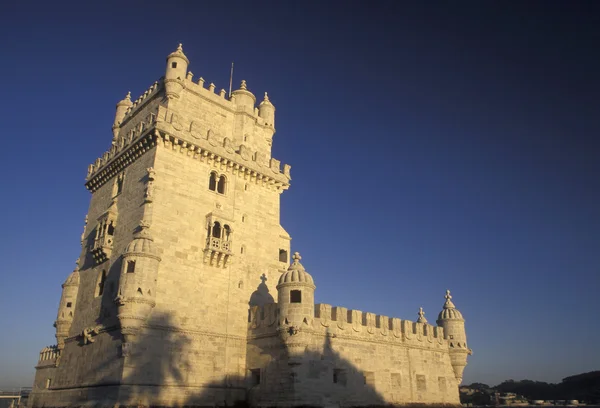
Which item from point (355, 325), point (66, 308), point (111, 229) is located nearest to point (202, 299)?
point (111, 229)

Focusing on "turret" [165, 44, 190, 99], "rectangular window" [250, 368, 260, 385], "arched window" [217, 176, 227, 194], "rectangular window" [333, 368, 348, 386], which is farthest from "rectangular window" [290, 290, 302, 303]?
"turret" [165, 44, 190, 99]

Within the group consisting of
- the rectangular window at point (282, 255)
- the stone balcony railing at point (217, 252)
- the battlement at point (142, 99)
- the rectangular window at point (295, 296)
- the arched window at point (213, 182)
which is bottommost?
the rectangular window at point (295, 296)

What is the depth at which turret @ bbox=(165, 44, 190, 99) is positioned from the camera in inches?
1236

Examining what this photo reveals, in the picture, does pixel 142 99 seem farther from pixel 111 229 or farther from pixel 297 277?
pixel 297 277

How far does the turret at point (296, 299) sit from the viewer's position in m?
26.4

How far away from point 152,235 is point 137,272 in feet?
8.57

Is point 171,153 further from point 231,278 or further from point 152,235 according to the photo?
point 231,278

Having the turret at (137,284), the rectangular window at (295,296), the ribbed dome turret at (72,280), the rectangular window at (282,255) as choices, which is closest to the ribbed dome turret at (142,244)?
the turret at (137,284)

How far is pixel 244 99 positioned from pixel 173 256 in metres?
14.8

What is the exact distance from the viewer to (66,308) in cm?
3219

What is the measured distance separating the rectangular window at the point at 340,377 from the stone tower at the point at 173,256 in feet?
18.8

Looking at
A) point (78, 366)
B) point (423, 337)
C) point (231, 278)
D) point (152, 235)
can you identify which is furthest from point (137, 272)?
point (423, 337)

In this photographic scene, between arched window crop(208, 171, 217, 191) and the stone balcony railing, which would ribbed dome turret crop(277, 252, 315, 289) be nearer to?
the stone balcony railing

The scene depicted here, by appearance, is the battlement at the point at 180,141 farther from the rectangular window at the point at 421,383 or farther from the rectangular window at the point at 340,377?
the rectangular window at the point at 421,383
